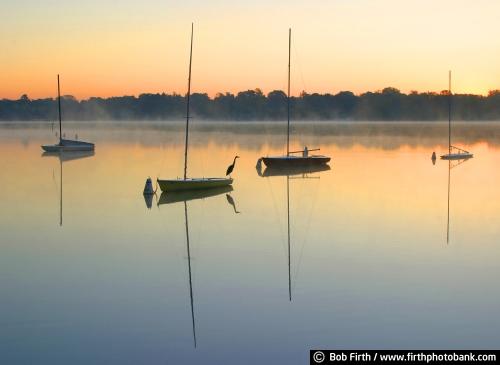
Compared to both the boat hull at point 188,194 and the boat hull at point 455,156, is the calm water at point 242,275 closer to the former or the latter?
the boat hull at point 188,194

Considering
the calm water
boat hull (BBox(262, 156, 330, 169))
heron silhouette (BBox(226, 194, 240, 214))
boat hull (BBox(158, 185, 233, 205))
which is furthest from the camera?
boat hull (BBox(262, 156, 330, 169))

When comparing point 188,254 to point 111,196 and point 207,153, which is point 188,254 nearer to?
point 111,196

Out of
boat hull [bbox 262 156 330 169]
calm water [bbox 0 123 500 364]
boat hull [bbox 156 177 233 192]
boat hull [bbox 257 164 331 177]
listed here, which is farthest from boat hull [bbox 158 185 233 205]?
boat hull [bbox 262 156 330 169]

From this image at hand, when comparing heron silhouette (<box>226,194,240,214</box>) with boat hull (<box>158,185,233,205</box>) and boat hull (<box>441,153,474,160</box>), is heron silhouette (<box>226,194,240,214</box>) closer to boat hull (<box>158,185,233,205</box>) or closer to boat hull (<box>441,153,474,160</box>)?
boat hull (<box>158,185,233,205</box>)

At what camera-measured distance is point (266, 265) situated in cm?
1653

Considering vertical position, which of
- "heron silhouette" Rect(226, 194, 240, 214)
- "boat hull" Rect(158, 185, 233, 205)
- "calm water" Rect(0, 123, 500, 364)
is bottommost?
"calm water" Rect(0, 123, 500, 364)

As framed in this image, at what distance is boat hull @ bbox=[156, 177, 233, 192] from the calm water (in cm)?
68

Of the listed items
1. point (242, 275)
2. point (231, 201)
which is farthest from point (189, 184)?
point (242, 275)

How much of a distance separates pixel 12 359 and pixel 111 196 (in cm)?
1946

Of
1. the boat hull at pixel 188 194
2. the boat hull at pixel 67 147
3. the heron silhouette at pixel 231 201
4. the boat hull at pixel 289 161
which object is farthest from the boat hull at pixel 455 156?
the boat hull at pixel 67 147

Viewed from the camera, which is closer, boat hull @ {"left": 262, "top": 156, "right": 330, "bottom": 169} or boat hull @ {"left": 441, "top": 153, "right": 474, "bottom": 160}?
boat hull @ {"left": 262, "top": 156, "right": 330, "bottom": 169}

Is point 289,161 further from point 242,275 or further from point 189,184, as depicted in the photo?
point 242,275

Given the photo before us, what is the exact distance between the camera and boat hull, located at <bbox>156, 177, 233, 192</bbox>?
2975cm

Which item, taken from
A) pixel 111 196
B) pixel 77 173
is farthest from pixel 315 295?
pixel 77 173
